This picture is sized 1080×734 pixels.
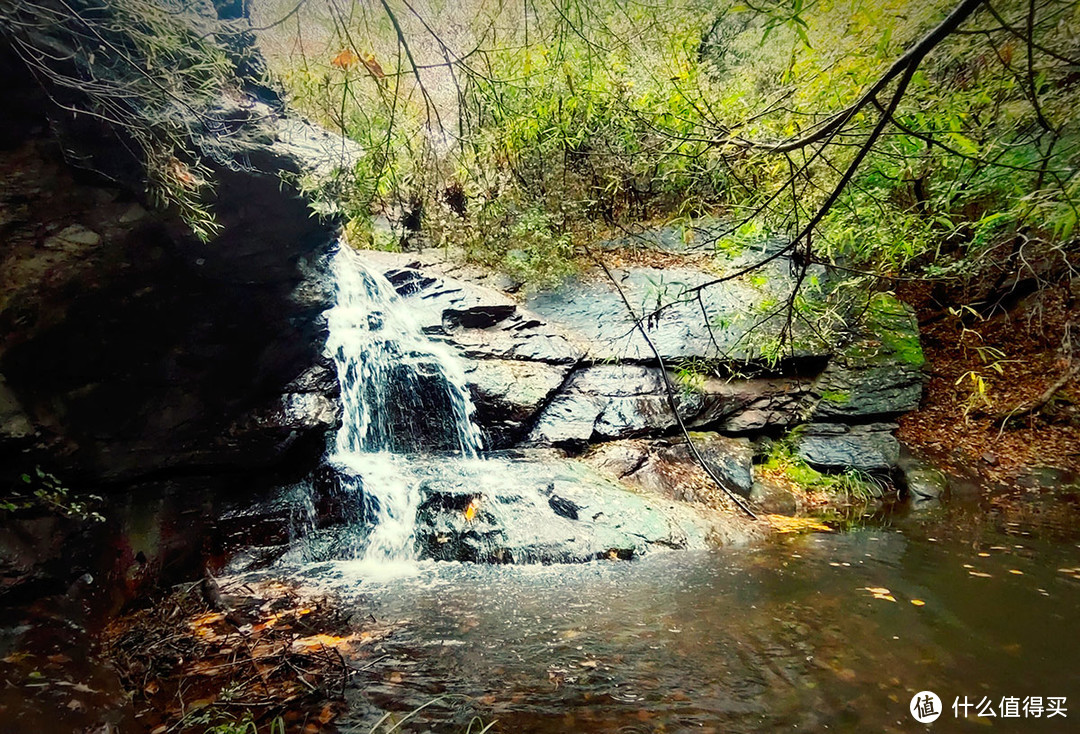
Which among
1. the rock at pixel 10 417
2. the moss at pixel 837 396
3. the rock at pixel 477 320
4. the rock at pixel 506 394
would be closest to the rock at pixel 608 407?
the rock at pixel 506 394

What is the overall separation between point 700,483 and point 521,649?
139 inches

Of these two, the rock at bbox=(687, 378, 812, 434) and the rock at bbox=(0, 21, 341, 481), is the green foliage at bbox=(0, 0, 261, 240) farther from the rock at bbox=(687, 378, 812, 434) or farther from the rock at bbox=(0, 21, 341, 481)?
the rock at bbox=(687, 378, 812, 434)

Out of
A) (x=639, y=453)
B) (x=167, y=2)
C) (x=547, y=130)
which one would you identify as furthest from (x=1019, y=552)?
(x=167, y=2)

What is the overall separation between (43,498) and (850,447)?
7.60 meters

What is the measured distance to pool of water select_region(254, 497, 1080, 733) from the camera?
212 centimetres

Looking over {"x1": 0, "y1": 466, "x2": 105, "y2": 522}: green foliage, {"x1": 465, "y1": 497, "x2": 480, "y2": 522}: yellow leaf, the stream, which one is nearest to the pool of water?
the stream

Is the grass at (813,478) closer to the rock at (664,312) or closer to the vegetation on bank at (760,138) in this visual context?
the vegetation on bank at (760,138)

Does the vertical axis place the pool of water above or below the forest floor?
below

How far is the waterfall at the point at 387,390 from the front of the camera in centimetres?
546

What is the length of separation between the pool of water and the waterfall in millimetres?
1540

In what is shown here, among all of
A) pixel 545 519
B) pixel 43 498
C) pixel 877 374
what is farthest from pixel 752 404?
pixel 43 498

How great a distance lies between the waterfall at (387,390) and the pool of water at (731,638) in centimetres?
154

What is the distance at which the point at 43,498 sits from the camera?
324cm

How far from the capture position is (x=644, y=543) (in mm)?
4414
